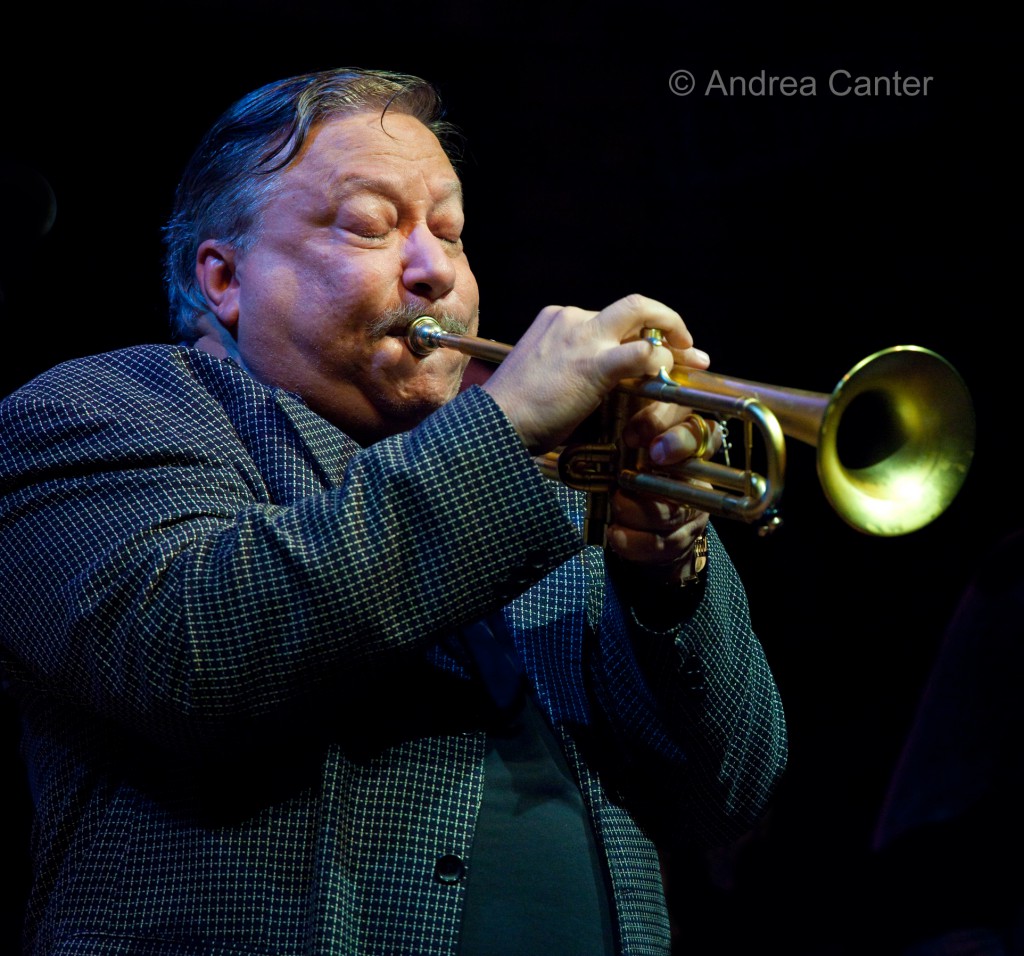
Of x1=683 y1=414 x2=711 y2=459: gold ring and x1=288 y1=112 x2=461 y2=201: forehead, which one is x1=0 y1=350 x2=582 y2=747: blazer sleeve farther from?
x1=288 y1=112 x2=461 y2=201: forehead

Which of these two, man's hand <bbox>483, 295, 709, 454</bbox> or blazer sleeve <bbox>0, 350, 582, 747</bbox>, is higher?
man's hand <bbox>483, 295, 709, 454</bbox>

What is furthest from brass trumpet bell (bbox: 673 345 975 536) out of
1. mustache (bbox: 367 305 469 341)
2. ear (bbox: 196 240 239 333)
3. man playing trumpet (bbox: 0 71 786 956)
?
ear (bbox: 196 240 239 333)

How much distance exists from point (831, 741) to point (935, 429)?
2094mm

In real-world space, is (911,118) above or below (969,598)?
above

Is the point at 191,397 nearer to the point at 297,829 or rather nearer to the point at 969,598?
the point at 297,829

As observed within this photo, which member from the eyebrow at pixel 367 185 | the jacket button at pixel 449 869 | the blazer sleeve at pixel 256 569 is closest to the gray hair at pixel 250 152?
the eyebrow at pixel 367 185

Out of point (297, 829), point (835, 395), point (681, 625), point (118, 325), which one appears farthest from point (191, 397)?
point (118, 325)

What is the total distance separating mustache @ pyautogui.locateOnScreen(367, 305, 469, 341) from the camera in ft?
7.09

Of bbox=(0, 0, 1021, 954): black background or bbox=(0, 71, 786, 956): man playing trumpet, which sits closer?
bbox=(0, 71, 786, 956): man playing trumpet

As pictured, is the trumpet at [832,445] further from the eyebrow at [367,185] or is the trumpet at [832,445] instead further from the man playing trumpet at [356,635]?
the eyebrow at [367,185]

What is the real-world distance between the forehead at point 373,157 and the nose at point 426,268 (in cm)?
12

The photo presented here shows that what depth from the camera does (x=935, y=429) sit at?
5.77 feet

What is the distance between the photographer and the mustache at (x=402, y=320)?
2.16 meters

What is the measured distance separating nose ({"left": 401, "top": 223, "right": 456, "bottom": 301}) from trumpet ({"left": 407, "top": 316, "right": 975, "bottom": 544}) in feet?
1.71
